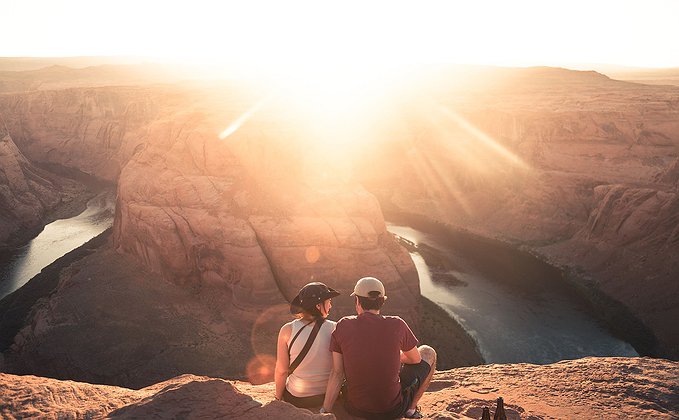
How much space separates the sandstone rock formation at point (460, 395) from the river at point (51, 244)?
33.9 m

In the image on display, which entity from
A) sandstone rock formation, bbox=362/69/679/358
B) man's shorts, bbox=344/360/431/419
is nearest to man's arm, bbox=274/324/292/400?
man's shorts, bbox=344/360/431/419

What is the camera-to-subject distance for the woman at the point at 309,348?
614cm

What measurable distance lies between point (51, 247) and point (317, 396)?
45079mm

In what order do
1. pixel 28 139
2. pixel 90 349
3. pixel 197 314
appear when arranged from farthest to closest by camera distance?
pixel 28 139 → pixel 197 314 → pixel 90 349

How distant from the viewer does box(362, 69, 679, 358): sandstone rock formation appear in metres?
34.8

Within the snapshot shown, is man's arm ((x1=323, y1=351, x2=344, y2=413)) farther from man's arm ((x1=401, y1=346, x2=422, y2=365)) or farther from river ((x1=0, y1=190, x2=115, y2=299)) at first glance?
river ((x1=0, y1=190, x2=115, y2=299))

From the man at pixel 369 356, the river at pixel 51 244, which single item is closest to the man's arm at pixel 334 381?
the man at pixel 369 356

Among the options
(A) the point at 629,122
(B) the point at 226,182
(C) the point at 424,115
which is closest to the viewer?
(B) the point at 226,182

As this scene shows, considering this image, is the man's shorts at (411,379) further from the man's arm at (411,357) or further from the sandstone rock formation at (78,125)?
the sandstone rock formation at (78,125)

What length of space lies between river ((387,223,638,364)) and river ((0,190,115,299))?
1279 inches

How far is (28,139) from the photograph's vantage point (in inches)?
3063

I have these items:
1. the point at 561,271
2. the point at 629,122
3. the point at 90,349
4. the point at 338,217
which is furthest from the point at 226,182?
the point at 629,122

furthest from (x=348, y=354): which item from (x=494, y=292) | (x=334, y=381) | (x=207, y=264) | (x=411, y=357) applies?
(x=494, y=292)

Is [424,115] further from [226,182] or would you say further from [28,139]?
[28,139]
